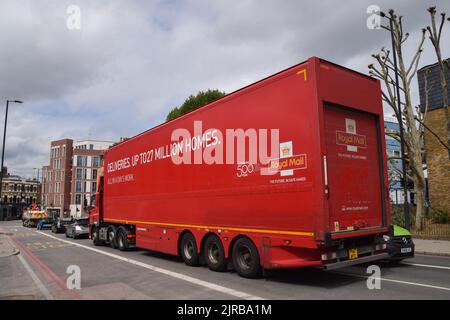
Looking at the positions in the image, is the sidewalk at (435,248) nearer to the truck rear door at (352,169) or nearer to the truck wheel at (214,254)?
the truck rear door at (352,169)

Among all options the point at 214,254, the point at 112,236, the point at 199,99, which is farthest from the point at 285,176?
the point at 199,99

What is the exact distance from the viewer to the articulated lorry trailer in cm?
725

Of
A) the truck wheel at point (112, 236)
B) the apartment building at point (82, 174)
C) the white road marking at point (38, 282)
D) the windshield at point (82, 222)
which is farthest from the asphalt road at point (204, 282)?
the apartment building at point (82, 174)

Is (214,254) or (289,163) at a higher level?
(289,163)

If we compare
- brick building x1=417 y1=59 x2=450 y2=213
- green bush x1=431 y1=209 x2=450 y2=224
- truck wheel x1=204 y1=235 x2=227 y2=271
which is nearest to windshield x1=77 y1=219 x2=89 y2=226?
truck wheel x1=204 y1=235 x2=227 y2=271

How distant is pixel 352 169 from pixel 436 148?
18.6 m

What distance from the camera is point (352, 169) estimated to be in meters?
7.99

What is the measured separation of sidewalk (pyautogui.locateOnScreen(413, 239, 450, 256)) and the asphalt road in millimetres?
1374

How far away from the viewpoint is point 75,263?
468 inches

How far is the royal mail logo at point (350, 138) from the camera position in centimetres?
786

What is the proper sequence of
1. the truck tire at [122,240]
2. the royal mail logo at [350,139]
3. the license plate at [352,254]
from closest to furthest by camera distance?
the license plate at [352,254]
the royal mail logo at [350,139]
the truck tire at [122,240]

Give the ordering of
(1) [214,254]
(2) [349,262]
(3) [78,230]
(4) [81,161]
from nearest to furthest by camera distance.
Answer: (2) [349,262] → (1) [214,254] → (3) [78,230] → (4) [81,161]

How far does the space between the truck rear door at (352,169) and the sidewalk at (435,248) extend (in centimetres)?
622

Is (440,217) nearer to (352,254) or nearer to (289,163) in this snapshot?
(352,254)
